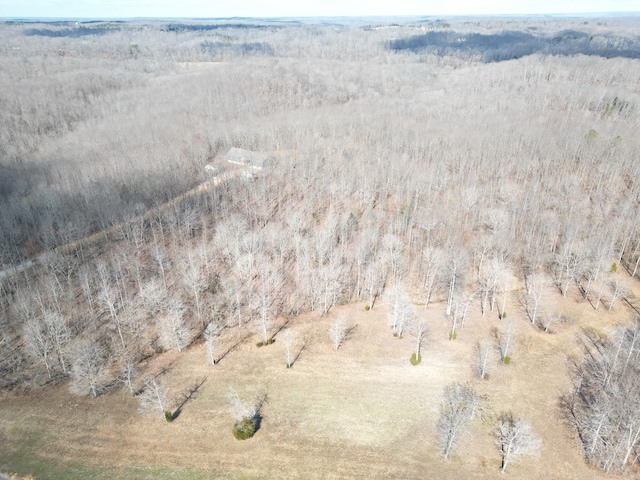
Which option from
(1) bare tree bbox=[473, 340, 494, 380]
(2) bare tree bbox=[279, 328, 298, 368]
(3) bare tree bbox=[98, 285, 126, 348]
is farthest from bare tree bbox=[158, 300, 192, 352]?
(1) bare tree bbox=[473, 340, 494, 380]

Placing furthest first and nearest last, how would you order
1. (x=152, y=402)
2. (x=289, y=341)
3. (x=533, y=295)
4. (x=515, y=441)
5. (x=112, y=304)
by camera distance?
(x=533, y=295), (x=112, y=304), (x=289, y=341), (x=152, y=402), (x=515, y=441)

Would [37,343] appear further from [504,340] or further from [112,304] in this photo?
[504,340]

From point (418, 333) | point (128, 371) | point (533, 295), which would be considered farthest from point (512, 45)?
point (128, 371)

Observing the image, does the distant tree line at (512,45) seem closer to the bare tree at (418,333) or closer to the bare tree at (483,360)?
the bare tree at (483,360)

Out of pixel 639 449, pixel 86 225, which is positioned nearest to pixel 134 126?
pixel 86 225

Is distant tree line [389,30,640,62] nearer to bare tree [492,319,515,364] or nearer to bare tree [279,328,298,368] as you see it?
bare tree [492,319,515,364]

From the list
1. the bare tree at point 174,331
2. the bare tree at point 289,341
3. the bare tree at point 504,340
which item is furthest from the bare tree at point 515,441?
the bare tree at point 174,331

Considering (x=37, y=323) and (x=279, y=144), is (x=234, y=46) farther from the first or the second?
(x=37, y=323)

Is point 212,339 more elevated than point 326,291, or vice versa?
point 326,291
